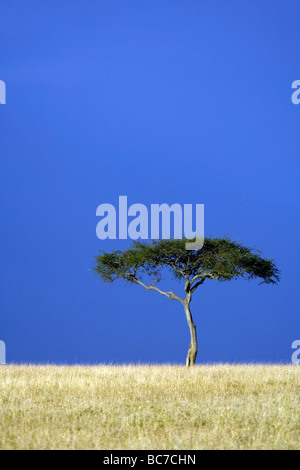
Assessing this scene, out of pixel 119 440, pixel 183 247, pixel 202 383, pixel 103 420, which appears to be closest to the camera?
pixel 119 440

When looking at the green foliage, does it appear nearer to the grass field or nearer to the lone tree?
the lone tree

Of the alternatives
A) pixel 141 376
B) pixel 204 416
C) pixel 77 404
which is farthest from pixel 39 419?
pixel 141 376

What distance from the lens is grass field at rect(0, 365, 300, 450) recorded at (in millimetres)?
9719

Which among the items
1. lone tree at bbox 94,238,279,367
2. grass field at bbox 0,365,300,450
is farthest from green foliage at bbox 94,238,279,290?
grass field at bbox 0,365,300,450

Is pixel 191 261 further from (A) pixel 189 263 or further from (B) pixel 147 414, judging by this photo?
(B) pixel 147 414

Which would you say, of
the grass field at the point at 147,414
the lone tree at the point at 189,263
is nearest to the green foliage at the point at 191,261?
the lone tree at the point at 189,263

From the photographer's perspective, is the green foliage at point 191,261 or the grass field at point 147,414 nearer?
the grass field at point 147,414

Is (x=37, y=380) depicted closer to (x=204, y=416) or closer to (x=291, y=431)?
(x=204, y=416)

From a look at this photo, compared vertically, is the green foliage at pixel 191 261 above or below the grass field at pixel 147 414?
above

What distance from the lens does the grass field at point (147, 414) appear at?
9.72 m

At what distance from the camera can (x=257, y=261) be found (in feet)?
107

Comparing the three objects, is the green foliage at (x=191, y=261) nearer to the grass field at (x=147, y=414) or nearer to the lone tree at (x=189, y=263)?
the lone tree at (x=189, y=263)

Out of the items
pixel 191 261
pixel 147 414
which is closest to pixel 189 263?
pixel 191 261
